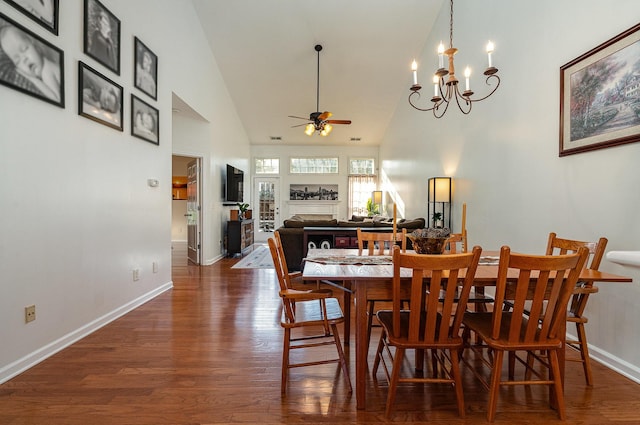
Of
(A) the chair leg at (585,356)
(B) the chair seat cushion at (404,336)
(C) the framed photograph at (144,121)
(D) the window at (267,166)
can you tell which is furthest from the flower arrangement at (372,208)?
(B) the chair seat cushion at (404,336)

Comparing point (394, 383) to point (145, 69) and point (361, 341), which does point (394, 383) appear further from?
point (145, 69)

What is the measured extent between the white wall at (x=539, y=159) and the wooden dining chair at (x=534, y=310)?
70 cm

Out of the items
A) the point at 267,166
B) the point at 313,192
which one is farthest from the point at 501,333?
→ the point at 267,166

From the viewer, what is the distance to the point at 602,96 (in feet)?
7.64

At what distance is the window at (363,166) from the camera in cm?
971

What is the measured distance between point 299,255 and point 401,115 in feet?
14.1

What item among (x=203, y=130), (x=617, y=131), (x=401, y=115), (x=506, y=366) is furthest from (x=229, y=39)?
(x=506, y=366)

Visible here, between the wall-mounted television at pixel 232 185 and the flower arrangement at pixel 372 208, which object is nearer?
the wall-mounted television at pixel 232 185

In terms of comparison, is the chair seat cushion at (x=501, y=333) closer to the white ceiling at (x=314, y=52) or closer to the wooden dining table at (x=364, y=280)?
the wooden dining table at (x=364, y=280)

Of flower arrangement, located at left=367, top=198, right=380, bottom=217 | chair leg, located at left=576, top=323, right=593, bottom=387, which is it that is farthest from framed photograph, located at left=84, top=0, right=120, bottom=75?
flower arrangement, located at left=367, top=198, right=380, bottom=217

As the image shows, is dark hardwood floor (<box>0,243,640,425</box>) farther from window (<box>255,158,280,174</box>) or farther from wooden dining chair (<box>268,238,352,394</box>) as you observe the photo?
window (<box>255,158,280,174</box>)

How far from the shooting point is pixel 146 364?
7.34 feet

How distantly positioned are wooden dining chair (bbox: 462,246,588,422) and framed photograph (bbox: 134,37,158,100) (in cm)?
394

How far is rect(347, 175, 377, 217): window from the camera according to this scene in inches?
379
